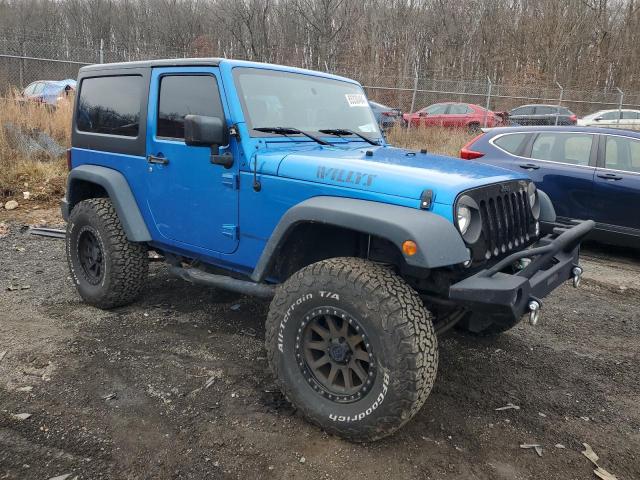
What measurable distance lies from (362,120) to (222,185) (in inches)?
50.6

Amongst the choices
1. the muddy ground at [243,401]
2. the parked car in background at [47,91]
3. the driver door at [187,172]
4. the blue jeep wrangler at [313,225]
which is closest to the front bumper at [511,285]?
the blue jeep wrangler at [313,225]

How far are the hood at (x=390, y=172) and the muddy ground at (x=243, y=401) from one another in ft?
4.29

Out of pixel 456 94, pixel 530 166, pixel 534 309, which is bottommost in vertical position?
pixel 534 309

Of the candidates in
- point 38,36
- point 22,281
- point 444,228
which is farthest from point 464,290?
point 38,36

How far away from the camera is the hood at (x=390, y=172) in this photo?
106 inches

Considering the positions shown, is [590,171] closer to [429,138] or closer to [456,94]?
[429,138]

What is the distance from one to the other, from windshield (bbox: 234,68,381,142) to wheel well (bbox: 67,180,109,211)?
1.88 m

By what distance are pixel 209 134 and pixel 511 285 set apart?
1.86 metres

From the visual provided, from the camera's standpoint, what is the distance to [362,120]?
13.3 feet

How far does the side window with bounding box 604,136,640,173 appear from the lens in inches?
241

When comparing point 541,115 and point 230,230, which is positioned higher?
point 541,115

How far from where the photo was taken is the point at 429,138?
14.1 meters

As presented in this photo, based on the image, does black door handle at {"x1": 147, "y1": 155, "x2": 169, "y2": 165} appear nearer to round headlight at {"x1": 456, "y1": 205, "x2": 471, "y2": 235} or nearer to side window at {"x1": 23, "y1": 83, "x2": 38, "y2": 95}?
round headlight at {"x1": 456, "y1": 205, "x2": 471, "y2": 235}

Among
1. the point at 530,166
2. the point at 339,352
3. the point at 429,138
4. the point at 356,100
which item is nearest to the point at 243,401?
the point at 339,352
